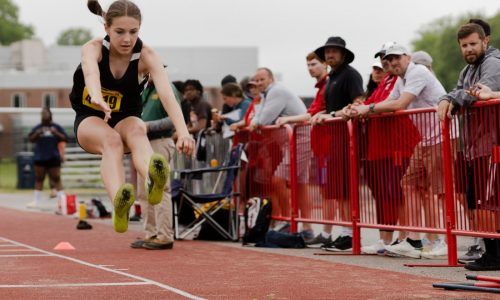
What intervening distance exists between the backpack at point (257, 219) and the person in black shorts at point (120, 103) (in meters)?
4.45

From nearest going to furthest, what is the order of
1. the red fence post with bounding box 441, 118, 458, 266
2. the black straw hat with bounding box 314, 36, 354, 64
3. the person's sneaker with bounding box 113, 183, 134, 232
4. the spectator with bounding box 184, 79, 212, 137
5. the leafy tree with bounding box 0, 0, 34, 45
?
Answer: the person's sneaker with bounding box 113, 183, 134, 232, the red fence post with bounding box 441, 118, 458, 266, the black straw hat with bounding box 314, 36, 354, 64, the spectator with bounding box 184, 79, 212, 137, the leafy tree with bounding box 0, 0, 34, 45

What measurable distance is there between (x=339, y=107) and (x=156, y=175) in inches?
181

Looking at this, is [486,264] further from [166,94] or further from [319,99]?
[319,99]

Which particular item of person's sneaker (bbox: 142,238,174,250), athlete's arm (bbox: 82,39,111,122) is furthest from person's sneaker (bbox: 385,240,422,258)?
athlete's arm (bbox: 82,39,111,122)

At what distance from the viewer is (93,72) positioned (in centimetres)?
802

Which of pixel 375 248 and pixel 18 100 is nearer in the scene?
pixel 375 248

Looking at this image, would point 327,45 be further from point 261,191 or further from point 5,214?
point 5,214

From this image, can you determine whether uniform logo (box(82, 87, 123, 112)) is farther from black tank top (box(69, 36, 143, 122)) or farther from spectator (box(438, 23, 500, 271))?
spectator (box(438, 23, 500, 271))

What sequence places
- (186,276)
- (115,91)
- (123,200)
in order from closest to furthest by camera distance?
1. (123,200)
2. (115,91)
3. (186,276)

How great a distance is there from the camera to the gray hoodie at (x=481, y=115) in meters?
9.16

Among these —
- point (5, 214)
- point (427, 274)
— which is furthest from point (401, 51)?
point (5, 214)

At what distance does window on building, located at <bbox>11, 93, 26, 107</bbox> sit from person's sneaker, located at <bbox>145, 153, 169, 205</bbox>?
295 ft

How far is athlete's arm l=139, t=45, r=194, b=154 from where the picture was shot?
772 centimetres

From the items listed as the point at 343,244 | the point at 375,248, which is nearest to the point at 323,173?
the point at 343,244
